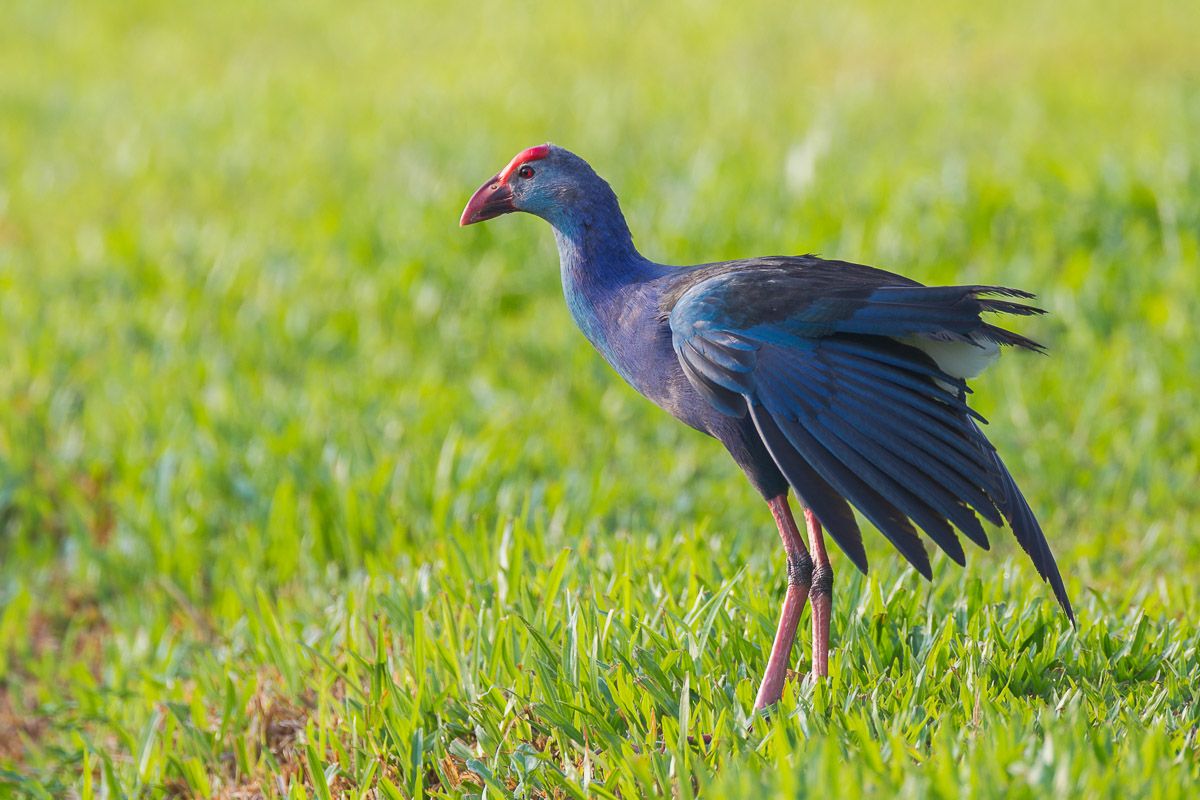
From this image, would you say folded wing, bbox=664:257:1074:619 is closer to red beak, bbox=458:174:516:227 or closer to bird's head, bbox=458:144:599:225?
bird's head, bbox=458:144:599:225

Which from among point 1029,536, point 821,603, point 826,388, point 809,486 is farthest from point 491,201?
point 1029,536

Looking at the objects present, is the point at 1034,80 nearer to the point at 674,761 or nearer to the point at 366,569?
the point at 366,569

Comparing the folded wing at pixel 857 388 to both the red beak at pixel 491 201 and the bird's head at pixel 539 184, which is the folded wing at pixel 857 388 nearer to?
the bird's head at pixel 539 184

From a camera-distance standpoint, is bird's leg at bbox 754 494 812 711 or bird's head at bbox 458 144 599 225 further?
bird's head at bbox 458 144 599 225

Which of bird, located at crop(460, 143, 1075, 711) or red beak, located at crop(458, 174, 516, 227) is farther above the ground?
red beak, located at crop(458, 174, 516, 227)

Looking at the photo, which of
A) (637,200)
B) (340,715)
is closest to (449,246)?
(637,200)

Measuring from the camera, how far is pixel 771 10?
42.7 feet

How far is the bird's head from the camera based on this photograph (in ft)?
11.8

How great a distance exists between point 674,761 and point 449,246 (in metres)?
5.32

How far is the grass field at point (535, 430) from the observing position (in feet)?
10.9

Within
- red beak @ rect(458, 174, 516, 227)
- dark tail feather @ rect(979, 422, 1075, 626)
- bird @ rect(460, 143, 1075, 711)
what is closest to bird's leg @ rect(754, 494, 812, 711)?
bird @ rect(460, 143, 1075, 711)

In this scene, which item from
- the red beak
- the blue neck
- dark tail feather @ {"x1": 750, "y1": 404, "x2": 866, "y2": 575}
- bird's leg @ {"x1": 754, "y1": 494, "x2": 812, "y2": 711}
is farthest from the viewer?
the red beak

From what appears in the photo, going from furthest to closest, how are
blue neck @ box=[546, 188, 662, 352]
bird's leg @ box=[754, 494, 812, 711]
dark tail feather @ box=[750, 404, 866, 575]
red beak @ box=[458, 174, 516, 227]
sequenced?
red beak @ box=[458, 174, 516, 227] < blue neck @ box=[546, 188, 662, 352] < bird's leg @ box=[754, 494, 812, 711] < dark tail feather @ box=[750, 404, 866, 575]

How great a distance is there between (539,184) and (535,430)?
2.63 meters
